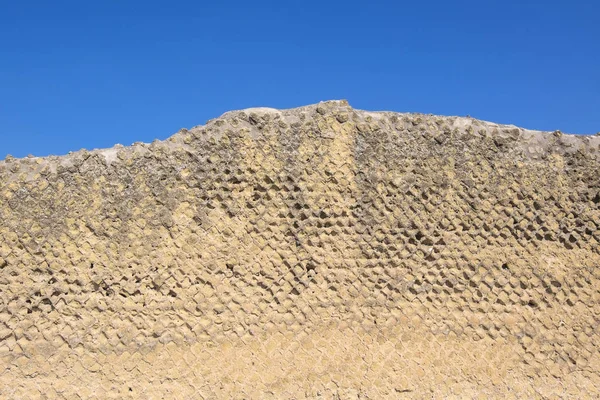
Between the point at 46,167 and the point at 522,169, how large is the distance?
3.77 metres

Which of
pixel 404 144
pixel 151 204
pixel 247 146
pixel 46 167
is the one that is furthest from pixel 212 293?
pixel 404 144

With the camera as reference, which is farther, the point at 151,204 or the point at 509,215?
the point at 509,215

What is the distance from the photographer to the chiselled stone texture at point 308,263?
5.09 m

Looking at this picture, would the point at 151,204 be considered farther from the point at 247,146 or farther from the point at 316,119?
the point at 316,119

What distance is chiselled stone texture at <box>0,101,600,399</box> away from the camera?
5.09 m

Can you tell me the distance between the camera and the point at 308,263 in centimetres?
544

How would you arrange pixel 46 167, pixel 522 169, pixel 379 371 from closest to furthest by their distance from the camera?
pixel 46 167 < pixel 379 371 < pixel 522 169

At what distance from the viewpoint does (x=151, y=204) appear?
5.21m

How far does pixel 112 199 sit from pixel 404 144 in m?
2.29

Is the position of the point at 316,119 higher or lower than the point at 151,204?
higher

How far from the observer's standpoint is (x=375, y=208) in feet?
18.2

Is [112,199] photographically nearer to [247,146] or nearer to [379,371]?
[247,146]

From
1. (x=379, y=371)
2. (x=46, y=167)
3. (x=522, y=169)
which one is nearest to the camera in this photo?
(x=46, y=167)

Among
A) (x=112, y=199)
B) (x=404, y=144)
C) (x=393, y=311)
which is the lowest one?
(x=393, y=311)
